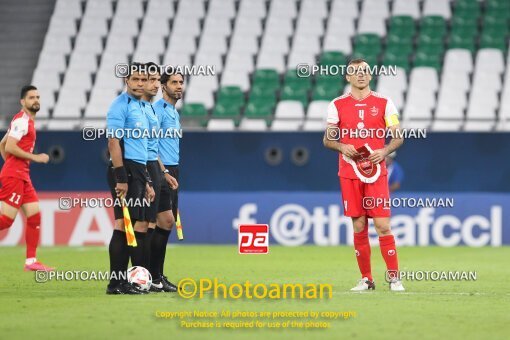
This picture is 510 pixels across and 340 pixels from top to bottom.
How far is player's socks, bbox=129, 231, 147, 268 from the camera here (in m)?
10.9

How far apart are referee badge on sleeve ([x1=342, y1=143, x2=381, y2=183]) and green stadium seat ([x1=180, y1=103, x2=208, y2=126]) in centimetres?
1091

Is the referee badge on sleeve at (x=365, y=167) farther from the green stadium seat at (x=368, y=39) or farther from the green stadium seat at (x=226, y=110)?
the green stadium seat at (x=368, y=39)

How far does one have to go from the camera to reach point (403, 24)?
958 inches

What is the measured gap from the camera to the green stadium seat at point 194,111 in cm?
2198

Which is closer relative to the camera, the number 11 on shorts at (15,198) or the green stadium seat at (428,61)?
the number 11 on shorts at (15,198)

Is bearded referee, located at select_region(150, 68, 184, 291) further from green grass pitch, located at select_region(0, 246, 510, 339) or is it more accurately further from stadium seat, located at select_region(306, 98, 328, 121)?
stadium seat, located at select_region(306, 98, 328, 121)

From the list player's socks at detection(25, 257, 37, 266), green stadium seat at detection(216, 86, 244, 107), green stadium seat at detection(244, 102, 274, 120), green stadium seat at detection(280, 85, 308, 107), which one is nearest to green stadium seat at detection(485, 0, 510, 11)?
green stadium seat at detection(280, 85, 308, 107)

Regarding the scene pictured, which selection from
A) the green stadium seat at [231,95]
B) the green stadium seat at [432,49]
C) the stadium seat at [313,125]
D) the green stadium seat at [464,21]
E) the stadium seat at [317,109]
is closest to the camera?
the stadium seat at [313,125]

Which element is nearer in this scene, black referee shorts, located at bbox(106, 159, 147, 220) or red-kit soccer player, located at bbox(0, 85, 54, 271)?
black referee shorts, located at bbox(106, 159, 147, 220)

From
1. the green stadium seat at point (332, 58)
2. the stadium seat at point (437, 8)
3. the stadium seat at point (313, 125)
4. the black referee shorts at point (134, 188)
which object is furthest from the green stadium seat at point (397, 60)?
the black referee shorts at point (134, 188)

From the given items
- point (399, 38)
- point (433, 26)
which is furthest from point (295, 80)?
point (433, 26)

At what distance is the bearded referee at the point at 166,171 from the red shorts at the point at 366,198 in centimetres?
174

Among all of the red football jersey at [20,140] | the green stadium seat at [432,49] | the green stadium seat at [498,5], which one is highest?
the green stadium seat at [498,5]

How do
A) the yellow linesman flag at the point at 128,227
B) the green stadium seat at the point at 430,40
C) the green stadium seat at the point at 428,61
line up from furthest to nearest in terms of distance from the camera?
the green stadium seat at the point at 430,40
the green stadium seat at the point at 428,61
the yellow linesman flag at the point at 128,227
